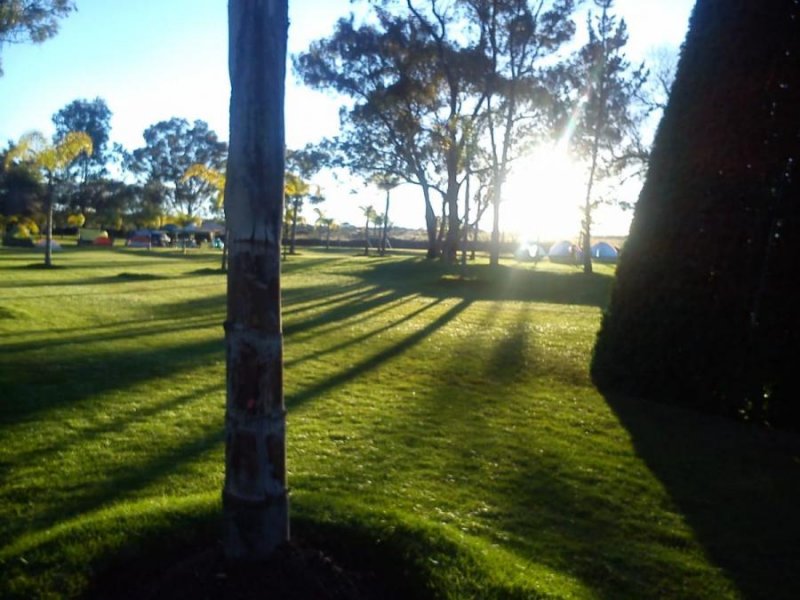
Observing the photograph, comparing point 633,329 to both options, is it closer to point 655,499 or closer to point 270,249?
point 655,499

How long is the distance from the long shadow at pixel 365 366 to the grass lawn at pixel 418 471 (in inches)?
2.4

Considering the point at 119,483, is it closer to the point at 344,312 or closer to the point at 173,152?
the point at 344,312

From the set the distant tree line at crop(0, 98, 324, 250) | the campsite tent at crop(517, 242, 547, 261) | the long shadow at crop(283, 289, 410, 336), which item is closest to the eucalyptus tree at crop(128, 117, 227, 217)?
the distant tree line at crop(0, 98, 324, 250)

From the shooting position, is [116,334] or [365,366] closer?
[365,366]

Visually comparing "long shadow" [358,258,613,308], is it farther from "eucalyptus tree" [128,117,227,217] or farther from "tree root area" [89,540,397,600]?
"eucalyptus tree" [128,117,227,217]

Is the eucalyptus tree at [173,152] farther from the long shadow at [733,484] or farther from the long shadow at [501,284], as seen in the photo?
the long shadow at [733,484]

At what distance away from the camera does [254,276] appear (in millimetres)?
2730

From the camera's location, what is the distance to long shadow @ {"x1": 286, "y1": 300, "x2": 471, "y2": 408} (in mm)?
7276

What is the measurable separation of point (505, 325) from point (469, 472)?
30.4ft

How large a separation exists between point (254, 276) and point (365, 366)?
663cm

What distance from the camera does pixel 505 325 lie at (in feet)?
46.4

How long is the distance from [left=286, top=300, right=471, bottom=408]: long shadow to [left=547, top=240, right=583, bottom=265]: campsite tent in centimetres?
3527

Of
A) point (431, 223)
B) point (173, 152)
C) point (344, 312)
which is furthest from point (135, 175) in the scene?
point (344, 312)

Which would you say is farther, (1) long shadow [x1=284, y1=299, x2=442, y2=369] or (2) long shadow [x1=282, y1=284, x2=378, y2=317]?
(2) long shadow [x1=282, y1=284, x2=378, y2=317]
